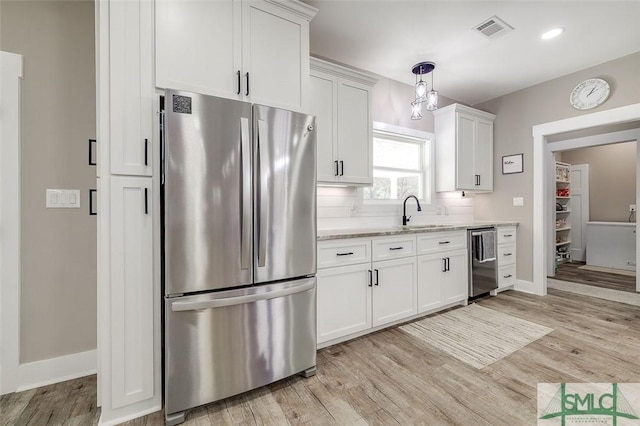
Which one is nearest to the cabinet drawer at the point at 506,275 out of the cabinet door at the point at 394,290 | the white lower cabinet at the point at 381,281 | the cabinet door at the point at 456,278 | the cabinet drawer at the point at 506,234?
the cabinet drawer at the point at 506,234

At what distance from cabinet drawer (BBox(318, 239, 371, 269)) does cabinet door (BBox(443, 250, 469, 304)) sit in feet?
3.86

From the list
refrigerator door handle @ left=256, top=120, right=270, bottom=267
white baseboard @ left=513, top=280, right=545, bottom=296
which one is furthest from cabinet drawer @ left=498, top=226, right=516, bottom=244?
refrigerator door handle @ left=256, top=120, right=270, bottom=267

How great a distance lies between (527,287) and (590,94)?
95.1 inches

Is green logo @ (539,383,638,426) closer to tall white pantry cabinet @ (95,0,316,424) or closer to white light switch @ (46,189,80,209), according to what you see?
tall white pantry cabinet @ (95,0,316,424)

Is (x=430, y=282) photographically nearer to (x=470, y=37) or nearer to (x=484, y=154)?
(x=484, y=154)

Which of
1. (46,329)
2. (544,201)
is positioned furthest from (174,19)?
(544,201)

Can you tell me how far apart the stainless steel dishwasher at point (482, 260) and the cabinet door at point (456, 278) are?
0.30 feet

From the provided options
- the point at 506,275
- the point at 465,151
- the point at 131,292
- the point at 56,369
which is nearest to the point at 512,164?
the point at 465,151

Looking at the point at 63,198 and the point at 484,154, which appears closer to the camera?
the point at 63,198

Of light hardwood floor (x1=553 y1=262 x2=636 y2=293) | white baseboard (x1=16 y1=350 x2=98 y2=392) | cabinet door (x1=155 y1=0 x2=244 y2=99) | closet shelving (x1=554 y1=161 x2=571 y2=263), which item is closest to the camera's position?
cabinet door (x1=155 y1=0 x2=244 y2=99)

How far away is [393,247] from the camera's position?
2676 mm

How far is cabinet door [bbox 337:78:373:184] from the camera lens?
2.79 meters

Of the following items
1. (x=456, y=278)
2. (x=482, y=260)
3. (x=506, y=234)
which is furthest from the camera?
(x=506, y=234)

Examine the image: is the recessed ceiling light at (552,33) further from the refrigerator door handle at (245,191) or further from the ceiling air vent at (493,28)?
the refrigerator door handle at (245,191)
